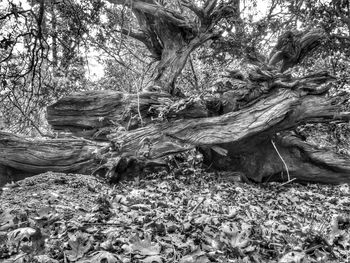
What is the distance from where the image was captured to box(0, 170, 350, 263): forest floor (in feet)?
6.29

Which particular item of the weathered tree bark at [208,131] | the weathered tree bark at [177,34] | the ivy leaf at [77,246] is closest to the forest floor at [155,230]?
the ivy leaf at [77,246]

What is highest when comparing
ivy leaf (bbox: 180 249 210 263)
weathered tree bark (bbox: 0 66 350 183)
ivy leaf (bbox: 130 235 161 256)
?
weathered tree bark (bbox: 0 66 350 183)

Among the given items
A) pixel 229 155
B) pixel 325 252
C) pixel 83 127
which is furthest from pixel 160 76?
pixel 325 252

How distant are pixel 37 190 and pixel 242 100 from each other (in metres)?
3.31

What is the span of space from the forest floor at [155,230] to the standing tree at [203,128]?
0.86 meters

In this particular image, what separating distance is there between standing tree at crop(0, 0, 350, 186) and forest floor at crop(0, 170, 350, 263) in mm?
863

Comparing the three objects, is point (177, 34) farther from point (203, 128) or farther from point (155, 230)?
point (155, 230)

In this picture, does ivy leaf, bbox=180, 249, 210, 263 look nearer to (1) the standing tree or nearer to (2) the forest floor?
(2) the forest floor

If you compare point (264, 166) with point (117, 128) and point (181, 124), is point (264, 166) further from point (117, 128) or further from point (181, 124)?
point (117, 128)

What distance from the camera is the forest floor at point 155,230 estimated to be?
192 centimetres

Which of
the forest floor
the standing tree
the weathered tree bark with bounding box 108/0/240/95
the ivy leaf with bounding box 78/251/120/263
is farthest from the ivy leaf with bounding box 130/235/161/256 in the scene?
the weathered tree bark with bounding box 108/0/240/95

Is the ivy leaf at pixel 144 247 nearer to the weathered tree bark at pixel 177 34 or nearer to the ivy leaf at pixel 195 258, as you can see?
the ivy leaf at pixel 195 258

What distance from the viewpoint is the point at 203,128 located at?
17.7 ft

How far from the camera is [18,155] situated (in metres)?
4.96
